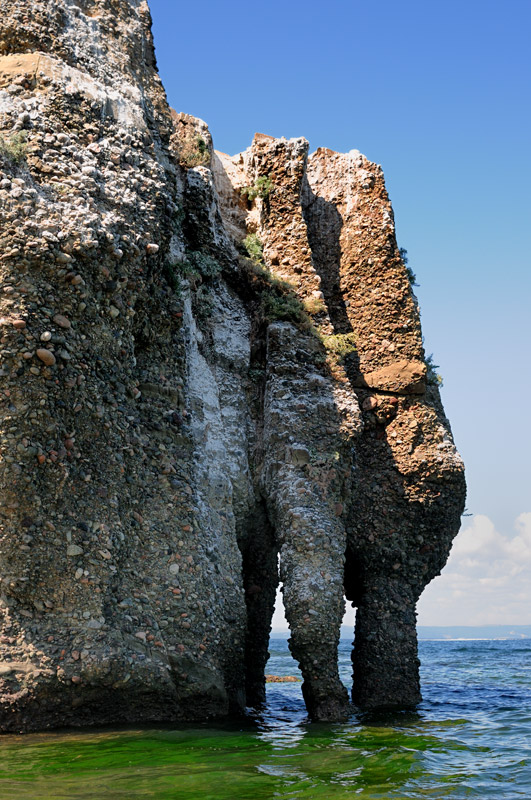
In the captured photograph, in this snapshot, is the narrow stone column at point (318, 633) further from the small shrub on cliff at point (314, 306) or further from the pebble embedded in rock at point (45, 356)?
the pebble embedded in rock at point (45, 356)

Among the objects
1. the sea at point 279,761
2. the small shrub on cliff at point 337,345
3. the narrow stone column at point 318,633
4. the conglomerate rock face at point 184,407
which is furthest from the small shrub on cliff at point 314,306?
the sea at point 279,761

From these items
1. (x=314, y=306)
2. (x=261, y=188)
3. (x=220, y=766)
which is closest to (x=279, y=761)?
(x=220, y=766)

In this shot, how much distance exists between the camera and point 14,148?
8.69 meters

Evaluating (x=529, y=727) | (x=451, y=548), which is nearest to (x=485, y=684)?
(x=451, y=548)

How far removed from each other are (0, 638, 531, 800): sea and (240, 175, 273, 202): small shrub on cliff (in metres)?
9.05

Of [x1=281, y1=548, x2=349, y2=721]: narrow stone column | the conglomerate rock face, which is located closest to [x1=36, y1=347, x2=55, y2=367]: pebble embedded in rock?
the conglomerate rock face

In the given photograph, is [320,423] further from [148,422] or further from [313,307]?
[148,422]

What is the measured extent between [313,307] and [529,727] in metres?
7.26

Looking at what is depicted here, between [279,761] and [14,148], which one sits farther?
[14,148]

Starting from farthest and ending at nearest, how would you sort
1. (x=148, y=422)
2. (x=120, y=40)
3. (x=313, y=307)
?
(x=313, y=307) < (x=120, y=40) < (x=148, y=422)

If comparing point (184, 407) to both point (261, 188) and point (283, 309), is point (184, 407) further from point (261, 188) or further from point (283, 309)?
point (261, 188)

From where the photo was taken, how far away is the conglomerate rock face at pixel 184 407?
8352mm

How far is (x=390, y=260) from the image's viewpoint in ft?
45.1

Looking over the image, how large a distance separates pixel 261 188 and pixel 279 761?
32.6ft
